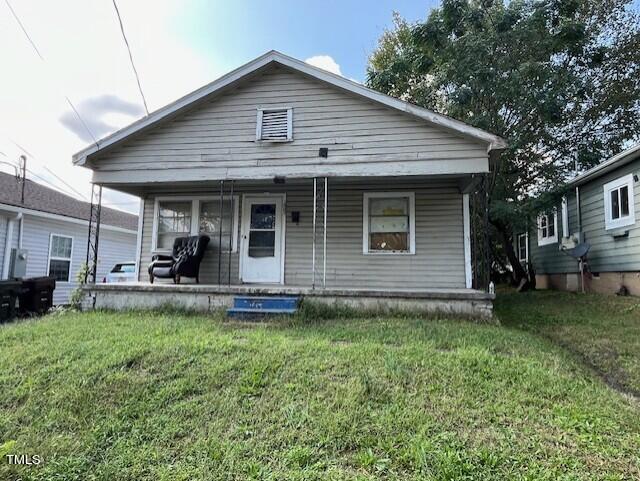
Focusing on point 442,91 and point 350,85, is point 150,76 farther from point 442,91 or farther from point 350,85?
point 442,91

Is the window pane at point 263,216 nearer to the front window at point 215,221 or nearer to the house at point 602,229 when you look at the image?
the front window at point 215,221

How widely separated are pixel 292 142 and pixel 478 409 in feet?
18.5

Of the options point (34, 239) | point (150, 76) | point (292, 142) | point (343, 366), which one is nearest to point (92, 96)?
point (150, 76)

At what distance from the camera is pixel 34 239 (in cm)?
1134

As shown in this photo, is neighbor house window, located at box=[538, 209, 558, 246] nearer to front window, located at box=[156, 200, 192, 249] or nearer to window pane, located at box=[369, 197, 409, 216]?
window pane, located at box=[369, 197, 409, 216]

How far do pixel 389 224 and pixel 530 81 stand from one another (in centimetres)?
582

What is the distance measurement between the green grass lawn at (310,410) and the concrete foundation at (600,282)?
548 centimetres

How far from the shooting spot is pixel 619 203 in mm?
9148

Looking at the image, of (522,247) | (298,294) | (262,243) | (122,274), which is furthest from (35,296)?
(522,247)

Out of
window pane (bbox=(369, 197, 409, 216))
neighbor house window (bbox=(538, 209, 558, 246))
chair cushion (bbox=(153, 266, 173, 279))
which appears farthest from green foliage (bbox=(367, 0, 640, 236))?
chair cushion (bbox=(153, 266, 173, 279))

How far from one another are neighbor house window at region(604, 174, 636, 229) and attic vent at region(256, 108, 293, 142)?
7.47 m

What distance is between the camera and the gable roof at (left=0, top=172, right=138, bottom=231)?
11.0m

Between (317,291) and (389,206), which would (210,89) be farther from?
(317,291)

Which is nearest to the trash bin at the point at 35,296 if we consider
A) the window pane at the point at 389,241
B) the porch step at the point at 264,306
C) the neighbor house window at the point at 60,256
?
the neighbor house window at the point at 60,256
